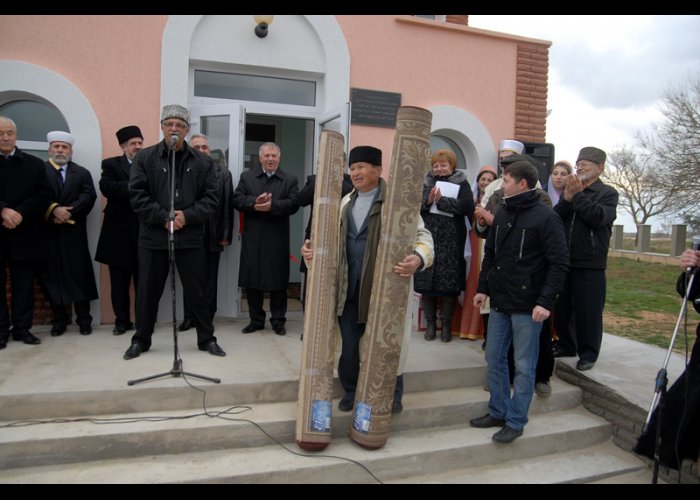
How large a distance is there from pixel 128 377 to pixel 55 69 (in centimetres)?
346

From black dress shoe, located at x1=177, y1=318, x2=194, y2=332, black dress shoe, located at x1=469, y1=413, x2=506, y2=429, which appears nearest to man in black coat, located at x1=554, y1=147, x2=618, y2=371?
black dress shoe, located at x1=469, y1=413, x2=506, y2=429

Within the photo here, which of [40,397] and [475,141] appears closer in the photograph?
[40,397]

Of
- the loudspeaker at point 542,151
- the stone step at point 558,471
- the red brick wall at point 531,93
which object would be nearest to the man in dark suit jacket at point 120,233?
the stone step at point 558,471

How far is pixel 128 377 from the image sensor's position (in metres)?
3.85

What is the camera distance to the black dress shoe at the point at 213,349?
4.48 m

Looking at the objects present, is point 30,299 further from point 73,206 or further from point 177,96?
point 177,96

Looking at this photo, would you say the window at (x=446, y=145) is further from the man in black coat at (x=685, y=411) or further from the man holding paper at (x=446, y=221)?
the man in black coat at (x=685, y=411)

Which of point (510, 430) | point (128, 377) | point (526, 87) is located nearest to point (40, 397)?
point (128, 377)

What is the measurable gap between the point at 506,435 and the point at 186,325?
133 inches

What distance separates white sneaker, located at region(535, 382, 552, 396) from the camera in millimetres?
4309

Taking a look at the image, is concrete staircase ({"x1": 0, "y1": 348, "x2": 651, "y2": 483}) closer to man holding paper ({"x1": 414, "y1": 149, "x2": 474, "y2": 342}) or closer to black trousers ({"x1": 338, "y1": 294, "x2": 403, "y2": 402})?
black trousers ({"x1": 338, "y1": 294, "x2": 403, "y2": 402})

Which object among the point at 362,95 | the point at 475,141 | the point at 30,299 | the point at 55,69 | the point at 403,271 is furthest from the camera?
the point at 475,141

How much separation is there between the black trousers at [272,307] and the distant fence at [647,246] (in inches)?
827

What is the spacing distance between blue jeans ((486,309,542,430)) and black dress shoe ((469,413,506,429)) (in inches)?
1.4
